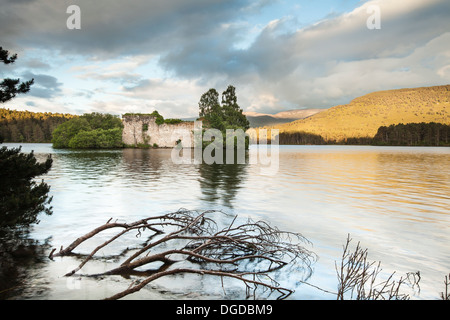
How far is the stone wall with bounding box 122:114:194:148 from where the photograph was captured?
6438 cm

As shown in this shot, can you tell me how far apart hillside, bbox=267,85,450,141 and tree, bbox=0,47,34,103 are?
6001 inches

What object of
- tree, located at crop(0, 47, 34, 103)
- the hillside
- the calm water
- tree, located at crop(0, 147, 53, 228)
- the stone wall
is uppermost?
the hillside

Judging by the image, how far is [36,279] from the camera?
16.0ft

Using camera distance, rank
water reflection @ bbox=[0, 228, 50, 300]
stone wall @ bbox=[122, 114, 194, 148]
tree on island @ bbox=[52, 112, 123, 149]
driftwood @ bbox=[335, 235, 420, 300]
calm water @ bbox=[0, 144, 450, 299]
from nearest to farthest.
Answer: driftwood @ bbox=[335, 235, 420, 300] → water reflection @ bbox=[0, 228, 50, 300] → calm water @ bbox=[0, 144, 450, 299] → tree on island @ bbox=[52, 112, 123, 149] → stone wall @ bbox=[122, 114, 194, 148]

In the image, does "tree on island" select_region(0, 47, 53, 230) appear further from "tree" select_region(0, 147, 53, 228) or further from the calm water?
the calm water

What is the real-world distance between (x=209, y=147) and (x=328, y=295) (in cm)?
5156

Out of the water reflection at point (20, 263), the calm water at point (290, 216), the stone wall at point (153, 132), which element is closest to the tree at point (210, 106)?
the stone wall at point (153, 132)

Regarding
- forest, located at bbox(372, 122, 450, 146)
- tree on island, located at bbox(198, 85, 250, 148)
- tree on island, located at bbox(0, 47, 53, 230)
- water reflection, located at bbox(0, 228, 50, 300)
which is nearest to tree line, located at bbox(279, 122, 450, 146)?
forest, located at bbox(372, 122, 450, 146)

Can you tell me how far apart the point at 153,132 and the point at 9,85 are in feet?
202

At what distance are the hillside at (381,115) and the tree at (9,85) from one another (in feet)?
500

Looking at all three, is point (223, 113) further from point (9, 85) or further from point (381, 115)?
point (381, 115)

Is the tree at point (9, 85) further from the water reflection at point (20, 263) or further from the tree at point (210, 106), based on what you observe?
the tree at point (210, 106)

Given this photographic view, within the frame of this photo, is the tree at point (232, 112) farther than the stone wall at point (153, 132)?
No

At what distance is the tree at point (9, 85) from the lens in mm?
5430
